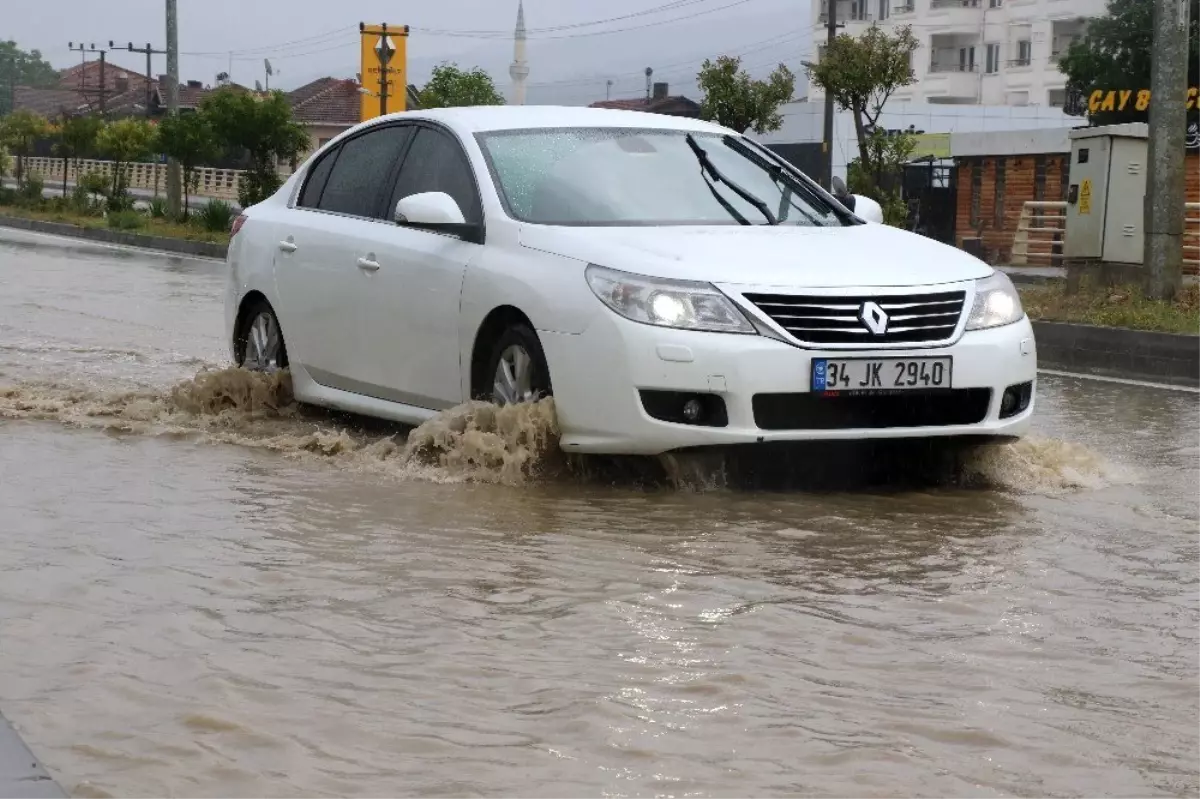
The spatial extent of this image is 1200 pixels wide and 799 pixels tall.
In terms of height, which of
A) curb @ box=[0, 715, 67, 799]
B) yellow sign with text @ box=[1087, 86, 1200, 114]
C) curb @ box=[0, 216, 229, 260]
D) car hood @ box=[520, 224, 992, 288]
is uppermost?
yellow sign with text @ box=[1087, 86, 1200, 114]

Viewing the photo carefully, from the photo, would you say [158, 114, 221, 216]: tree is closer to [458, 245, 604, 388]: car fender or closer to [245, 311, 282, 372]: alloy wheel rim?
[245, 311, 282, 372]: alloy wheel rim

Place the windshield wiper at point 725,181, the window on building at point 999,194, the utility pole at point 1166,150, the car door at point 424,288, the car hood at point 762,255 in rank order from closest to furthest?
1. the car hood at point 762,255
2. the car door at point 424,288
3. the windshield wiper at point 725,181
4. the utility pole at point 1166,150
5. the window on building at point 999,194

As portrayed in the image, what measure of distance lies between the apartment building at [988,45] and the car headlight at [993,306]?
84.9 meters

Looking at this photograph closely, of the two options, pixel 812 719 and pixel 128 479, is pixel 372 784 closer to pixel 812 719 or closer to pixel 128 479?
pixel 812 719

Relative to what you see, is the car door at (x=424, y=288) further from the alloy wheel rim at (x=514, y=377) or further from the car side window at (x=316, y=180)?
the car side window at (x=316, y=180)

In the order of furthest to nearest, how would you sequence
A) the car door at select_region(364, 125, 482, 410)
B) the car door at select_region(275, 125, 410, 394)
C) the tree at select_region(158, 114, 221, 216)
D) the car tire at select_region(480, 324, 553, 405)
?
the tree at select_region(158, 114, 221, 216) → the car door at select_region(275, 125, 410, 394) → the car door at select_region(364, 125, 482, 410) → the car tire at select_region(480, 324, 553, 405)

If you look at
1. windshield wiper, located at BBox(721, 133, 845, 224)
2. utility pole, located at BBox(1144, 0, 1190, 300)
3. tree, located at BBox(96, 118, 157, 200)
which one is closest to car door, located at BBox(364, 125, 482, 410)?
windshield wiper, located at BBox(721, 133, 845, 224)

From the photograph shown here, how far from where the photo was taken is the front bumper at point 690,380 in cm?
662

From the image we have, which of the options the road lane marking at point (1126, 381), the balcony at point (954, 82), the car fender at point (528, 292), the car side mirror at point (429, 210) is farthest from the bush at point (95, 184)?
the balcony at point (954, 82)

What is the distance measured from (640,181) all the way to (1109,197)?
1257 centimetres

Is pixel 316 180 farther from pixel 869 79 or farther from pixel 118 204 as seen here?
pixel 118 204

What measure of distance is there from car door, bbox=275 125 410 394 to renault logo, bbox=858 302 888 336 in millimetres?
2279

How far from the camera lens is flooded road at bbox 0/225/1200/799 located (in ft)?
12.3

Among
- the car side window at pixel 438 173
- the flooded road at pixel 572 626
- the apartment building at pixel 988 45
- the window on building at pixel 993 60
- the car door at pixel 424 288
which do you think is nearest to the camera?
the flooded road at pixel 572 626
